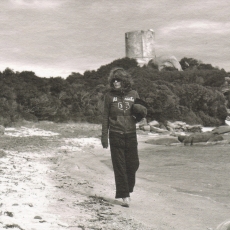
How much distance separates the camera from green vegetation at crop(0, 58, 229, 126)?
23.0m

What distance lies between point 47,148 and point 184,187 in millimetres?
5522

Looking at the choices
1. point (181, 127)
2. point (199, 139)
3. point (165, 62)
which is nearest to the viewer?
point (199, 139)

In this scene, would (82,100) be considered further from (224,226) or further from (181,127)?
(224,226)

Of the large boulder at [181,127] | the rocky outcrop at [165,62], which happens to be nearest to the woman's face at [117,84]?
the large boulder at [181,127]

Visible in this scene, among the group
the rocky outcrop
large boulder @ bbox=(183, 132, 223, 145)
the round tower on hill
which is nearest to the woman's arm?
large boulder @ bbox=(183, 132, 223, 145)

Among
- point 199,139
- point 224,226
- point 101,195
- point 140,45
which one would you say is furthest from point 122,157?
point 140,45

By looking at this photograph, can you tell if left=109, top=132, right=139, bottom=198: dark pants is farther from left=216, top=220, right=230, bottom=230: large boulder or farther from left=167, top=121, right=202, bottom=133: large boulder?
left=167, top=121, right=202, bottom=133: large boulder

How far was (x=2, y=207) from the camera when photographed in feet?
14.1

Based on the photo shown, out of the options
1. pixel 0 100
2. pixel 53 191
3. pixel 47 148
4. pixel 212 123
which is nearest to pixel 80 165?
pixel 47 148

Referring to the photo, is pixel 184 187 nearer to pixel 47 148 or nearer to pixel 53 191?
pixel 53 191

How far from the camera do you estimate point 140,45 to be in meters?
70.8

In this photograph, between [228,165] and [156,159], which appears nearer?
[228,165]

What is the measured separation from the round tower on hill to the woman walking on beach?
214 feet

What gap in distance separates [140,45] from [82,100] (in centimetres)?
4441
